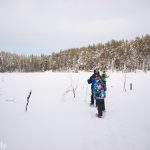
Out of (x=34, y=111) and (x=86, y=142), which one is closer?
(x=86, y=142)

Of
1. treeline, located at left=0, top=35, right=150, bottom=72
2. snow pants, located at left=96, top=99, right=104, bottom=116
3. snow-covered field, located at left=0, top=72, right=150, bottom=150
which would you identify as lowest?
snow-covered field, located at left=0, top=72, right=150, bottom=150

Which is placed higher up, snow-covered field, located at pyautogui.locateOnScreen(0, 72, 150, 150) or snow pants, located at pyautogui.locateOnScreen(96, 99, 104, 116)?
snow pants, located at pyautogui.locateOnScreen(96, 99, 104, 116)

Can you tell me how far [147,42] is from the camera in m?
62.7

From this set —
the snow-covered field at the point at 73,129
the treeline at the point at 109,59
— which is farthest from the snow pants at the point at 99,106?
the treeline at the point at 109,59

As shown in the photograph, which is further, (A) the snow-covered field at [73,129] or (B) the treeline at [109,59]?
(B) the treeline at [109,59]

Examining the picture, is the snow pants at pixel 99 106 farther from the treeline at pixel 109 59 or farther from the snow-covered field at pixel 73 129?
the treeline at pixel 109 59

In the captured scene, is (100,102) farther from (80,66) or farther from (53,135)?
(80,66)

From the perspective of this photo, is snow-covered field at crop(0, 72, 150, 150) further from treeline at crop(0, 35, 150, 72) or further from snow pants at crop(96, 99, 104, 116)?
treeline at crop(0, 35, 150, 72)

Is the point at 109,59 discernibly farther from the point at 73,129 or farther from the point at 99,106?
the point at 73,129

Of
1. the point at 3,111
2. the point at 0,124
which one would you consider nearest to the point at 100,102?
the point at 0,124

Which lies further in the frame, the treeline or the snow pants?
the treeline

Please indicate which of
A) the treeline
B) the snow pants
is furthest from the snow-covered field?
the treeline

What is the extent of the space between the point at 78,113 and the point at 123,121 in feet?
6.86

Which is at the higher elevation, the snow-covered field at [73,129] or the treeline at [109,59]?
the treeline at [109,59]
